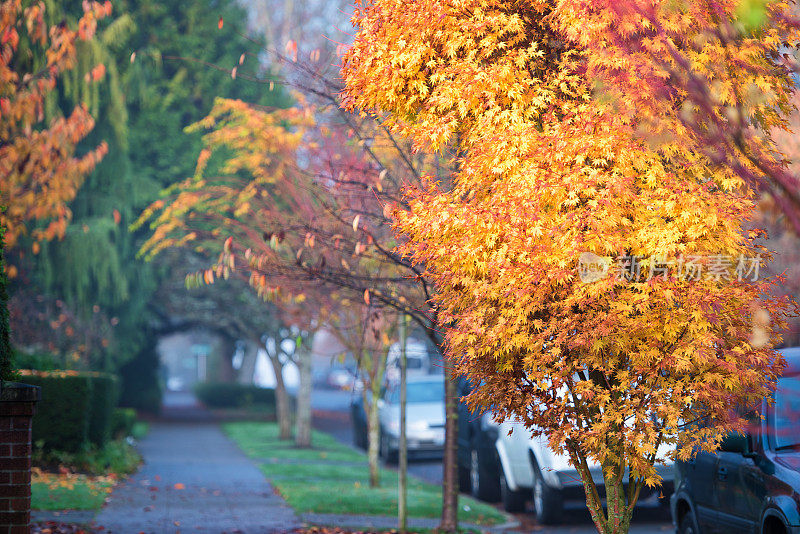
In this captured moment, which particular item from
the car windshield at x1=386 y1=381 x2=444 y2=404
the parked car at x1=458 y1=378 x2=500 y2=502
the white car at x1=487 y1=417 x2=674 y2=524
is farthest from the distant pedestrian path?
the car windshield at x1=386 y1=381 x2=444 y2=404

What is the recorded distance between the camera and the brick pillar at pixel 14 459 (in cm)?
620

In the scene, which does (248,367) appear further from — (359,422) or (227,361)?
(359,422)

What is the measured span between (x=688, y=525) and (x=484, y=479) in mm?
6148

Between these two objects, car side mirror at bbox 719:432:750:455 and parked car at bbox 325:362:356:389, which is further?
parked car at bbox 325:362:356:389

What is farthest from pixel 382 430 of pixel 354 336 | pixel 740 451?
pixel 740 451

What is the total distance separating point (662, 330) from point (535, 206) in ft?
3.51

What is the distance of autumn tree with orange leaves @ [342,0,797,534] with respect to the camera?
5715 mm

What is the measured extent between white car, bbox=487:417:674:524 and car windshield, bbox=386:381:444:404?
20.8 ft

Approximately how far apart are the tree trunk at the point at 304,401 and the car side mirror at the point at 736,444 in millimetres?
15551

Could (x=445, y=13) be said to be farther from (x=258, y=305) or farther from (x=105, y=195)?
(x=258, y=305)

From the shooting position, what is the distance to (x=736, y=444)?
7020 millimetres

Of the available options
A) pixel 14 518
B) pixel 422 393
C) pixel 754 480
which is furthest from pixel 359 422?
pixel 14 518

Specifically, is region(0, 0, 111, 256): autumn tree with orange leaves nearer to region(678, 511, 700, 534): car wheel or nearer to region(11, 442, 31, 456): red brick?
region(11, 442, 31, 456): red brick

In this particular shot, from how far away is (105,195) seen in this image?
23.0m
